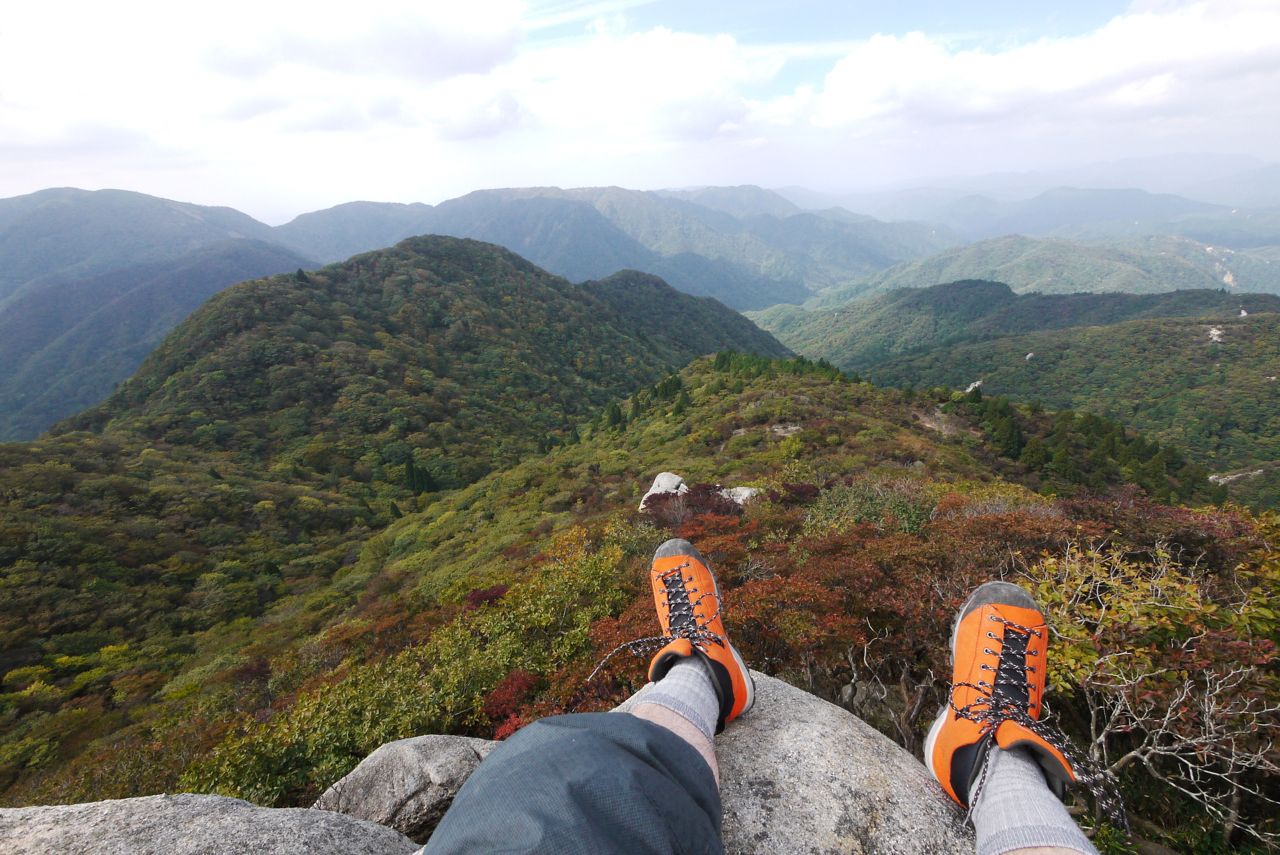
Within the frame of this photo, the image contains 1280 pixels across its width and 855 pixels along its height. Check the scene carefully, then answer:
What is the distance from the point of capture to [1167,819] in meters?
3.69

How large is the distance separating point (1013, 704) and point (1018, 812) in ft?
3.01

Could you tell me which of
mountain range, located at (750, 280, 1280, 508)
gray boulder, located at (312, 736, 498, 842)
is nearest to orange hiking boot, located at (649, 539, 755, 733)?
gray boulder, located at (312, 736, 498, 842)

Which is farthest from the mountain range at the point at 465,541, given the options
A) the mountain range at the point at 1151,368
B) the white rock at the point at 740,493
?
the mountain range at the point at 1151,368

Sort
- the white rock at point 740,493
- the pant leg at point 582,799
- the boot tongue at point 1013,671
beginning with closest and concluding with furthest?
the pant leg at point 582,799
the boot tongue at point 1013,671
the white rock at point 740,493

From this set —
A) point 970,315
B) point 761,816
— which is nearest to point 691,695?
point 761,816

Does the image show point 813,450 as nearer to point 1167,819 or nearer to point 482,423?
point 1167,819

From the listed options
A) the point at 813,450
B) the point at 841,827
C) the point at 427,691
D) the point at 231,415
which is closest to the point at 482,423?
the point at 231,415

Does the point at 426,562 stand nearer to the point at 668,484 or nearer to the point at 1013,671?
the point at 668,484

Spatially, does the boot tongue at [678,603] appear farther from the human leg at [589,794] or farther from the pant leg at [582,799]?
the pant leg at [582,799]

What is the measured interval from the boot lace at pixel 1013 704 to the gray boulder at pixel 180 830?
3.81 m

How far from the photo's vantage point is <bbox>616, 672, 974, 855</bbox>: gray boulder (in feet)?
8.38

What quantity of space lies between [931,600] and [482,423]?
63.7 metres

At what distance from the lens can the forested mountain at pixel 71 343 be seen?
425 feet

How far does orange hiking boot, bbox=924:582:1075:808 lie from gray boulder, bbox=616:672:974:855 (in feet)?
0.82
